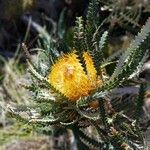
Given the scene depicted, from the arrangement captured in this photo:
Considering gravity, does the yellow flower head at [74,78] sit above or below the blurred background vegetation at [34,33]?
below

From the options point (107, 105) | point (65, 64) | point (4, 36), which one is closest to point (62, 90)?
point (65, 64)

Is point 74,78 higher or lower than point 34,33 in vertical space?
lower

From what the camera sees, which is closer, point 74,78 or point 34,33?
point 74,78

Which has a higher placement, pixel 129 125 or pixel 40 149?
pixel 40 149

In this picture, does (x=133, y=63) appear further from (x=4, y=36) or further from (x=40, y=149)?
(x=4, y=36)

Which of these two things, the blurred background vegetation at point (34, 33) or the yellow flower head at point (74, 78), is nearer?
the yellow flower head at point (74, 78)
